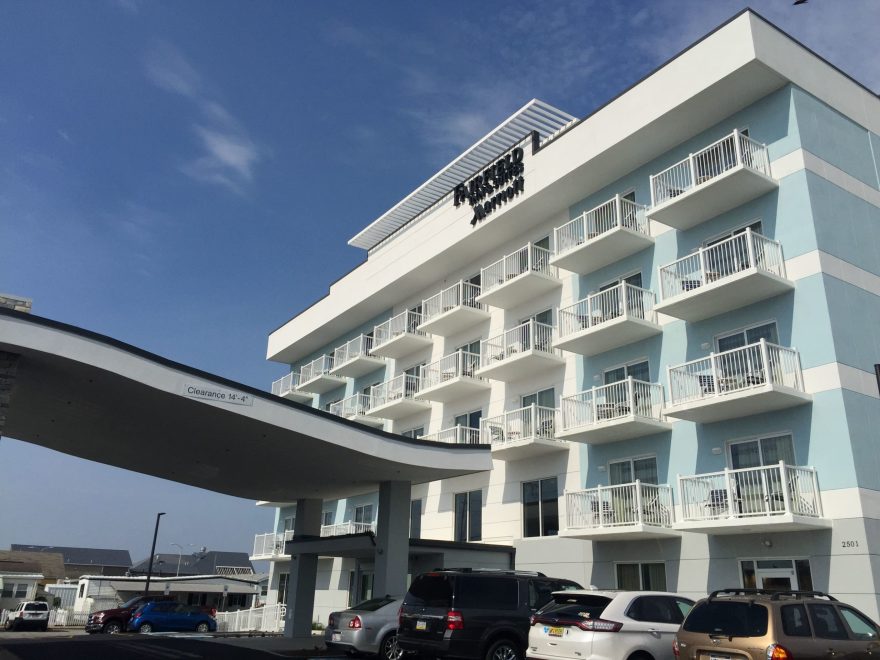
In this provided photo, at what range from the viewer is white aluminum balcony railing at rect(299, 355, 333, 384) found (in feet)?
136

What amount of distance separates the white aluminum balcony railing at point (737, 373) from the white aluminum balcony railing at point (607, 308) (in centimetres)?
262

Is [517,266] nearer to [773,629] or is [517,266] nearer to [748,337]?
[748,337]

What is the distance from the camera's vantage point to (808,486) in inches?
656

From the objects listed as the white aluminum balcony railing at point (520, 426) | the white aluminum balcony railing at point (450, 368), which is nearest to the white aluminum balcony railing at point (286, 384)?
the white aluminum balcony railing at point (450, 368)

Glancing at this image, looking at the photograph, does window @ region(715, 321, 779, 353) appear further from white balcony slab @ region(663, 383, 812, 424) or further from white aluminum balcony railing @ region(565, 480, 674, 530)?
white aluminum balcony railing @ region(565, 480, 674, 530)

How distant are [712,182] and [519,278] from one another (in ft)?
26.4

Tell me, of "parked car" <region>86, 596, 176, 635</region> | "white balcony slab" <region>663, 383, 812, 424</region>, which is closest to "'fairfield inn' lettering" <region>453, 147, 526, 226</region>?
"white balcony slab" <region>663, 383, 812, 424</region>

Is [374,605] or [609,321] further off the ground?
[609,321]

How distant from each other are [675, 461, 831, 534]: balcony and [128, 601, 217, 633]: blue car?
2254cm

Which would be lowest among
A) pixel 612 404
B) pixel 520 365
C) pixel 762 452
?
pixel 762 452

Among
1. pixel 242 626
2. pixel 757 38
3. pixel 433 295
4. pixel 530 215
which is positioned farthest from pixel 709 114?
pixel 242 626

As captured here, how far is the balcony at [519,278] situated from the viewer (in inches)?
1022

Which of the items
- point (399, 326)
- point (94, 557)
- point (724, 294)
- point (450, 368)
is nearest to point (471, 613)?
point (724, 294)

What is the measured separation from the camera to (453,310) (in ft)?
95.5
